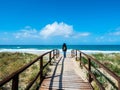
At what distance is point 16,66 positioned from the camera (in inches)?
674

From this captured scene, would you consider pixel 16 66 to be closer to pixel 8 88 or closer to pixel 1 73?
pixel 1 73

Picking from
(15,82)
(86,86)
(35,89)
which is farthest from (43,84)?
(15,82)

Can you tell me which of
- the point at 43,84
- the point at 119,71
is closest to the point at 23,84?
the point at 43,84

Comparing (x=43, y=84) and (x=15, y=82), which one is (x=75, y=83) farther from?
(x=15, y=82)

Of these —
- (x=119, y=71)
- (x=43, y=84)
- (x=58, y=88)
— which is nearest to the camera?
(x=58, y=88)

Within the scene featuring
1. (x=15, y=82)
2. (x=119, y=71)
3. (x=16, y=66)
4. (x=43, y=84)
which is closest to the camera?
(x=15, y=82)

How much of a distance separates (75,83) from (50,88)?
4.88 ft

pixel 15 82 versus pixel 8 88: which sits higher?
pixel 15 82

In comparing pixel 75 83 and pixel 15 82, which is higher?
pixel 15 82

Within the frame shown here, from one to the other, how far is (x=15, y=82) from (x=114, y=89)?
593cm

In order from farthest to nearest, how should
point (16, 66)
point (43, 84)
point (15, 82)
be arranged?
point (16, 66) < point (43, 84) < point (15, 82)

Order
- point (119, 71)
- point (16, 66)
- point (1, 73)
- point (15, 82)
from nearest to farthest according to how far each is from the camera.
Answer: point (15, 82), point (1, 73), point (119, 71), point (16, 66)

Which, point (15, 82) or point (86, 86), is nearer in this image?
point (15, 82)

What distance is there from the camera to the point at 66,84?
9.45 metres
